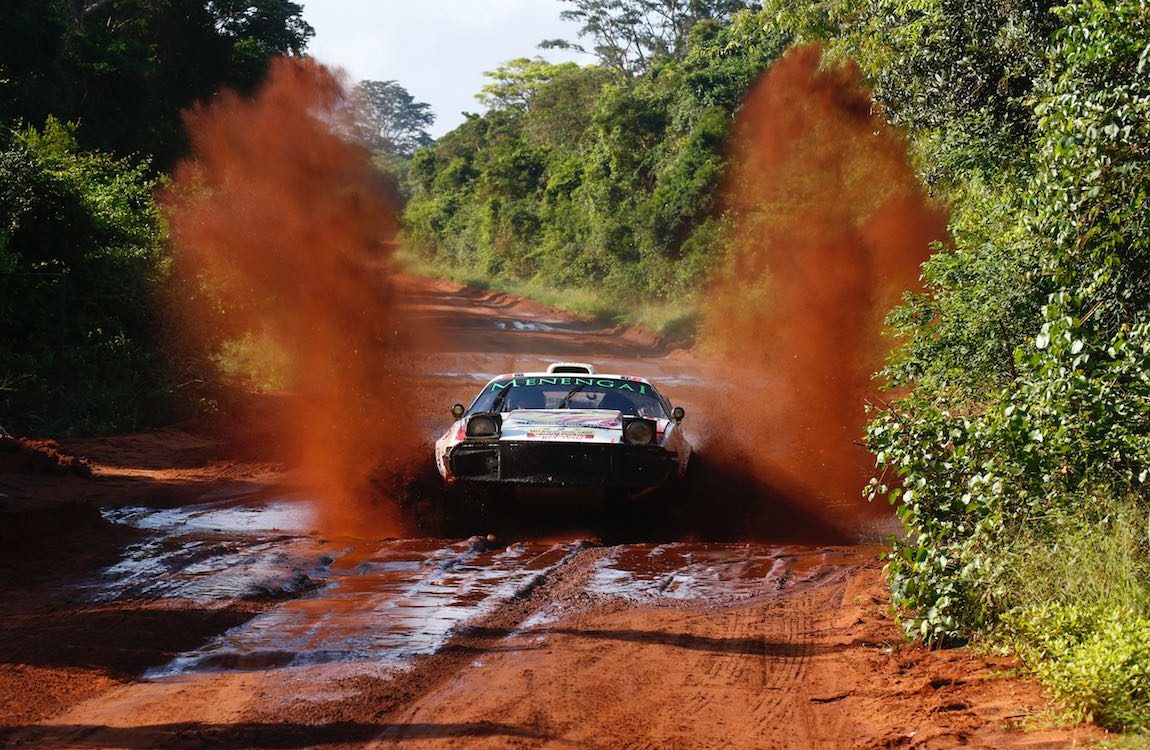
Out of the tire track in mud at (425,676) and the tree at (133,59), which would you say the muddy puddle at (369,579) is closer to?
the tire track in mud at (425,676)

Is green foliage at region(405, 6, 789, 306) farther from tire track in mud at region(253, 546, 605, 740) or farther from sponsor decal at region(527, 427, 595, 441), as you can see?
tire track in mud at region(253, 546, 605, 740)

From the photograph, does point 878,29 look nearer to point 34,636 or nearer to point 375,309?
point 375,309

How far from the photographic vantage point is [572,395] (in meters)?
12.2

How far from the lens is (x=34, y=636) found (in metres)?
6.76

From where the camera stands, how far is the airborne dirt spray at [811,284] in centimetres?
1491

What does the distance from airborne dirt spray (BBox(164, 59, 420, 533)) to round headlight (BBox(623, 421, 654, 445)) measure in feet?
19.4

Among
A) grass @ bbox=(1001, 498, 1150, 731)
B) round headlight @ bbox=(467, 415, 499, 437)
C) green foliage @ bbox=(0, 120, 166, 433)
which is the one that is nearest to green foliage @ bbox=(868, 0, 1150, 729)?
grass @ bbox=(1001, 498, 1150, 731)

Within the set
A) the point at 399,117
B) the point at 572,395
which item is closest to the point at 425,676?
the point at 572,395

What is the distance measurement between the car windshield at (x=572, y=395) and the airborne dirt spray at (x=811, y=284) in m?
1.62

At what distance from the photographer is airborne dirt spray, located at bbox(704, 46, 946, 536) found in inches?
587

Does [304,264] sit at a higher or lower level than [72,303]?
higher

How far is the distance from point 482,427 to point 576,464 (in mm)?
958

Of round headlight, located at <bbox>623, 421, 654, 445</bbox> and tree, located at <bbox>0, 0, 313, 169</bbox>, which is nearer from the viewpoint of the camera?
round headlight, located at <bbox>623, 421, 654, 445</bbox>

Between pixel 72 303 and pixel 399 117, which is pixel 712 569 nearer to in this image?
pixel 72 303
